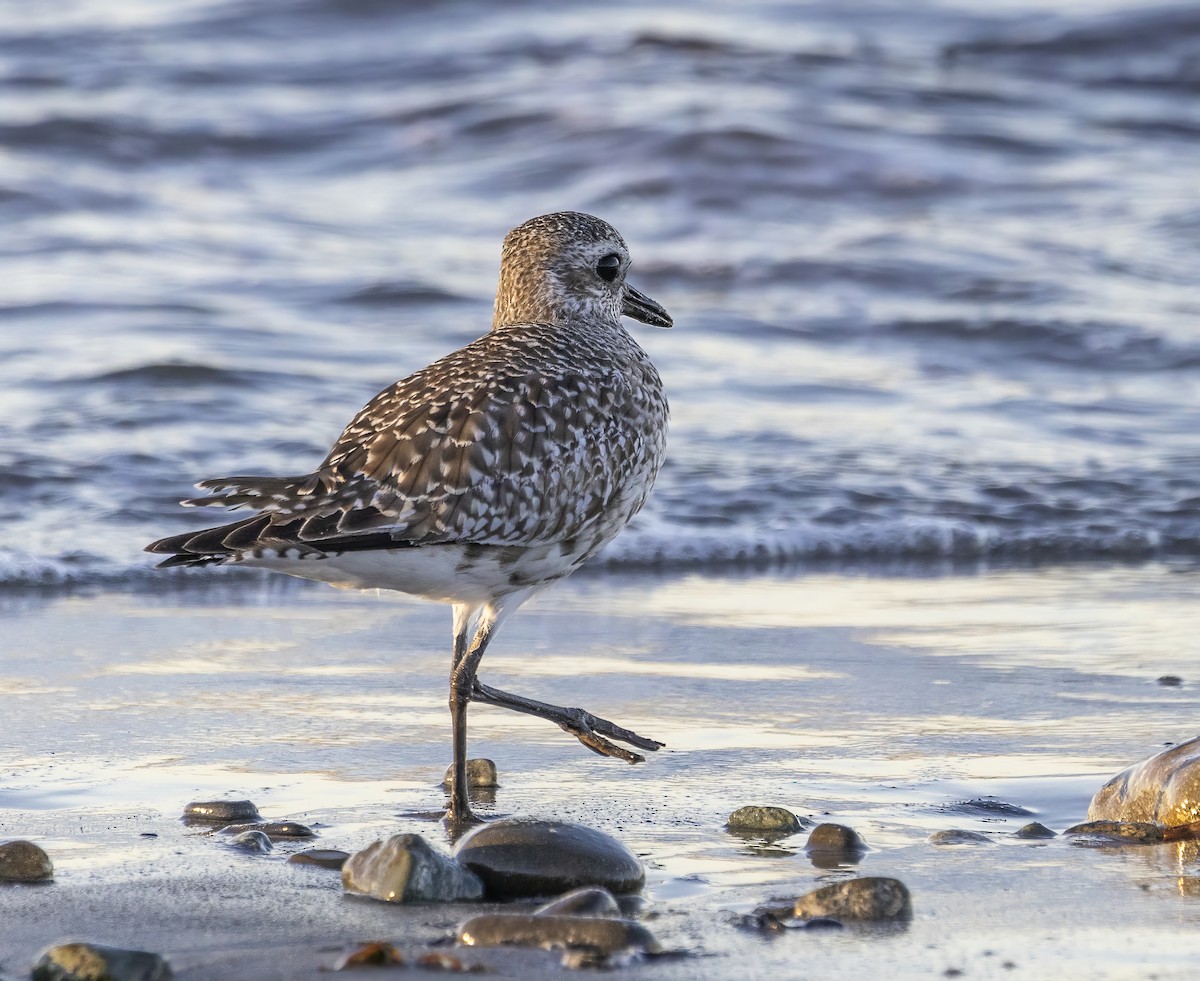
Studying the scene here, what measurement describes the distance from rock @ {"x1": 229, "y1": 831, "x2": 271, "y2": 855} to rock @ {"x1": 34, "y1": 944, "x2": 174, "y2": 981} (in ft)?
2.89

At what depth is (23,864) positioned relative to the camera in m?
4.02

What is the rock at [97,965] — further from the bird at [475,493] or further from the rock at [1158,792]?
the rock at [1158,792]

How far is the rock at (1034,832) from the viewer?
4.45m

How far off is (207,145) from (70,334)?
5765mm

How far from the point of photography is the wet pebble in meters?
4.39

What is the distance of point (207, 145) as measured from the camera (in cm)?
1670

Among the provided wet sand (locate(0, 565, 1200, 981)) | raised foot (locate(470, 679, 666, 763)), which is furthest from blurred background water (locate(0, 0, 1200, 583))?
raised foot (locate(470, 679, 666, 763))

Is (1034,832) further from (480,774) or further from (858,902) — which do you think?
(480,774)

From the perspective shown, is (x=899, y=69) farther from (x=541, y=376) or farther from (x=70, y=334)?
(x=541, y=376)

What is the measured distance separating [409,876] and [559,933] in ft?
1.40

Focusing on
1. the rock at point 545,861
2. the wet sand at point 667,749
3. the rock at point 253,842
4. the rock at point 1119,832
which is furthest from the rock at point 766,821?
the rock at point 253,842

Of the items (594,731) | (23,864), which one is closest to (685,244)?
(594,731)

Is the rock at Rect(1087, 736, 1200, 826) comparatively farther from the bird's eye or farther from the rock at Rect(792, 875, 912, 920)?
the bird's eye

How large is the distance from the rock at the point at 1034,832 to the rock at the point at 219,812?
180 cm
